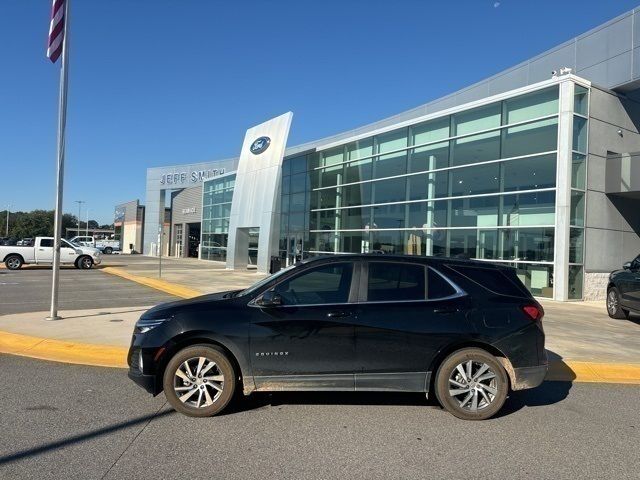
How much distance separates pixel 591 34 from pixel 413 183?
891cm

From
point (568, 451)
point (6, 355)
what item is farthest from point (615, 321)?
point (6, 355)

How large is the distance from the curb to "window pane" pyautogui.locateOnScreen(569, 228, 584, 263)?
1000 cm

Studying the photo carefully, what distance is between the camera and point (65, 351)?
770cm

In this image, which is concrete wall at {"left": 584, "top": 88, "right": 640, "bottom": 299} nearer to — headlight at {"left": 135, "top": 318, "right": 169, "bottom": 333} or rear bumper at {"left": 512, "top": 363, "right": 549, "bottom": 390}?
rear bumper at {"left": 512, "top": 363, "right": 549, "bottom": 390}

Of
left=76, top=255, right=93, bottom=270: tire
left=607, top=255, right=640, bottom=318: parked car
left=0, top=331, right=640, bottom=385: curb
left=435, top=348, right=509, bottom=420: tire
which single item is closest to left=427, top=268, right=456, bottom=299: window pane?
left=435, top=348, right=509, bottom=420: tire

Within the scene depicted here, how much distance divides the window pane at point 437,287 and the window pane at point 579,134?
13877 millimetres

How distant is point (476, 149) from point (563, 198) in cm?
441

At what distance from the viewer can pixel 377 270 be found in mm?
5465

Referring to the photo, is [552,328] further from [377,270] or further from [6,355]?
[6,355]

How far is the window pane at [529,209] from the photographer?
17.2m

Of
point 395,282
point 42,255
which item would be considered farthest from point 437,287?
point 42,255

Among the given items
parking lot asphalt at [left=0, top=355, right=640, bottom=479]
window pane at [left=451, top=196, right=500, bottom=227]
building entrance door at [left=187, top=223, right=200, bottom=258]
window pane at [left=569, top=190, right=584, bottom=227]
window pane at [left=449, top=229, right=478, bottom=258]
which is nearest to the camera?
parking lot asphalt at [left=0, top=355, right=640, bottom=479]

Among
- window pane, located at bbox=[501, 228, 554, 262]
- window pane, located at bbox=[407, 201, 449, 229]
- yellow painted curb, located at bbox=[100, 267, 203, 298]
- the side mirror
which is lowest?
yellow painted curb, located at bbox=[100, 267, 203, 298]

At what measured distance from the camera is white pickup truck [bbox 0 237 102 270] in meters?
28.0
